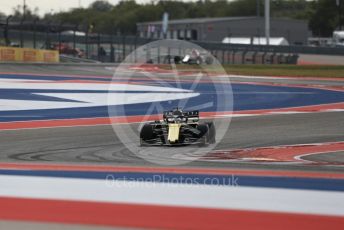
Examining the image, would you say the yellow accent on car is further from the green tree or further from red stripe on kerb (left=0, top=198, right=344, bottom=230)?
the green tree

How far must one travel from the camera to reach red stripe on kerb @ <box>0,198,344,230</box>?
5328 millimetres

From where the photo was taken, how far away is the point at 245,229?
17.2 feet

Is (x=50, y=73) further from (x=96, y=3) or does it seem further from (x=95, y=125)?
(x=96, y=3)

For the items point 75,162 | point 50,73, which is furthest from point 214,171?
point 50,73

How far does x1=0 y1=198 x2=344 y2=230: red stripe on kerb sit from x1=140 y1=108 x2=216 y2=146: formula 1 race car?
465 cm

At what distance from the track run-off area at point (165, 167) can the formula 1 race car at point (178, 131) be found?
34cm

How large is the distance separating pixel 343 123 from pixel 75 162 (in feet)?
25.5

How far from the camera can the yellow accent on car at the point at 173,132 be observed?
10.6 metres

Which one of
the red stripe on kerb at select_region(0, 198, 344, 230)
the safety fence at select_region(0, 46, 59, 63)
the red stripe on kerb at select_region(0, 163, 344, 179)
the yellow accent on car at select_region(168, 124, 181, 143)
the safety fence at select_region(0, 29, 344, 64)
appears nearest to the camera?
the red stripe on kerb at select_region(0, 198, 344, 230)

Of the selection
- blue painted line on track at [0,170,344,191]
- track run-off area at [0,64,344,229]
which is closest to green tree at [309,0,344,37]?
track run-off area at [0,64,344,229]

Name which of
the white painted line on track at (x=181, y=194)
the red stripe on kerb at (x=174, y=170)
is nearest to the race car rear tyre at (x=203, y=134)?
the red stripe on kerb at (x=174, y=170)

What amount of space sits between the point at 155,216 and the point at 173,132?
5032 mm

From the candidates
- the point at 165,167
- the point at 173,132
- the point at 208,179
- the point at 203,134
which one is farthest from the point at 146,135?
the point at 208,179

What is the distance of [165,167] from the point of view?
8.61 metres
